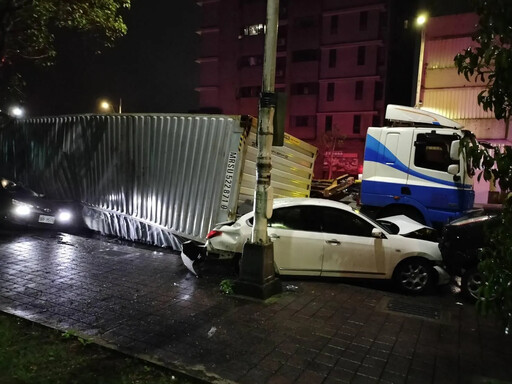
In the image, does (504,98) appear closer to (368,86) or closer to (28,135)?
(28,135)

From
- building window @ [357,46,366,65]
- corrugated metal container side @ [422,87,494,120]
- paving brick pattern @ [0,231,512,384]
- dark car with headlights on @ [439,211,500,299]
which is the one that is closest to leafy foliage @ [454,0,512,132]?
paving brick pattern @ [0,231,512,384]

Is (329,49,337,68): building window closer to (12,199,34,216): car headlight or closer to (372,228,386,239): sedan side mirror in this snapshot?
(12,199,34,216): car headlight

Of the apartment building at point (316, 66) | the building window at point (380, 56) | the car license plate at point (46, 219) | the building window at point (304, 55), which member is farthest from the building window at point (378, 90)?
the car license plate at point (46, 219)

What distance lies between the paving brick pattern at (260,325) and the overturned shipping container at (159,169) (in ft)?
5.12

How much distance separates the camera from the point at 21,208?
32.9 ft

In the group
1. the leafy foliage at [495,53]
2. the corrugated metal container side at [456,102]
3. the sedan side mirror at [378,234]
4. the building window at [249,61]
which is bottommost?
the sedan side mirror at [378,234]

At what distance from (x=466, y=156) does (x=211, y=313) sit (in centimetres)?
386

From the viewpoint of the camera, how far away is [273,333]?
4.83 metres

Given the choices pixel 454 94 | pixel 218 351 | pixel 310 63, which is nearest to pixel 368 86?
pixel 310 63

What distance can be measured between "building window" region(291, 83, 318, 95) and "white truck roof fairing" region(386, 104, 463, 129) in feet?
108

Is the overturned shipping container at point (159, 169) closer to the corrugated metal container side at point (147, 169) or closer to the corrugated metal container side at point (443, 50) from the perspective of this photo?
the corrugated metal container side at point (147, 169)

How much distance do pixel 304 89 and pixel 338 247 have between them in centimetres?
3702

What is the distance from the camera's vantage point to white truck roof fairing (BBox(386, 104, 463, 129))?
9.09 m

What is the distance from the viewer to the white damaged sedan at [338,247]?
6613 millimetres
